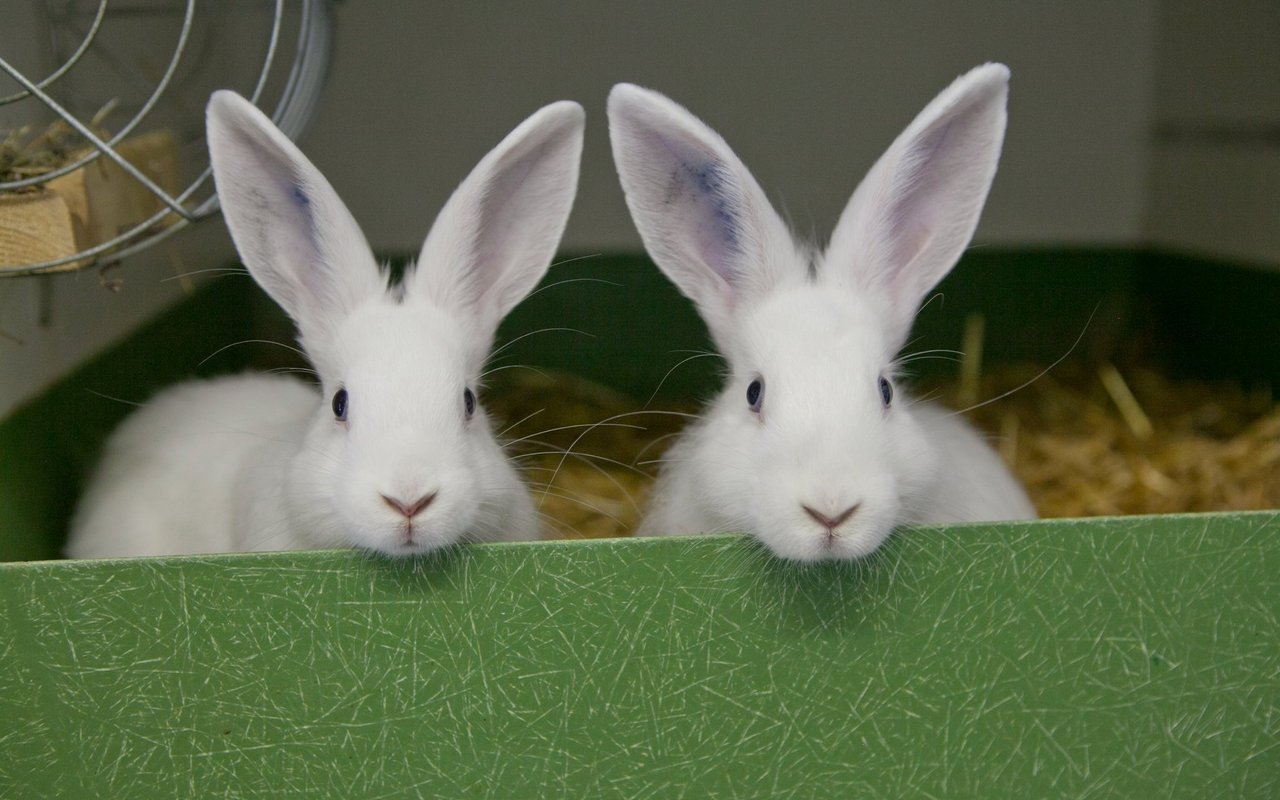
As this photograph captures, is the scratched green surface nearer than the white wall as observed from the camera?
Yes

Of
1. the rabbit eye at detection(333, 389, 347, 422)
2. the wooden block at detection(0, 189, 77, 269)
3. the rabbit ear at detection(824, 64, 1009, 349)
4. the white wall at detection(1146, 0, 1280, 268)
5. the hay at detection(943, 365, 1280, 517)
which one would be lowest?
the hay at detection(943, 365, 1280, 517)

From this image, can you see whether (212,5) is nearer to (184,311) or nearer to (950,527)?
(184,311)

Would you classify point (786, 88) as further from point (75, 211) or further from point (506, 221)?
point (75, 211)

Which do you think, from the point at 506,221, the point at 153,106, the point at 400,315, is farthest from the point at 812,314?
the point at 153,106

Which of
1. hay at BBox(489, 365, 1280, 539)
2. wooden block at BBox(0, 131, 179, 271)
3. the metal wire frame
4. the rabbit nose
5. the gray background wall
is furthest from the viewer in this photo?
the gray background wall

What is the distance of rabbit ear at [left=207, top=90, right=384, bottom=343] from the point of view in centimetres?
203

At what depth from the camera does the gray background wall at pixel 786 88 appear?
431 centimetres

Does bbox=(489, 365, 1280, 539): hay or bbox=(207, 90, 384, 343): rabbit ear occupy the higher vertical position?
bbox=(207, 90, 384, 343): rabbit ear

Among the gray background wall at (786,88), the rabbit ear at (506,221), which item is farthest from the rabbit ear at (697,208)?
the gray background wall at (786,88)

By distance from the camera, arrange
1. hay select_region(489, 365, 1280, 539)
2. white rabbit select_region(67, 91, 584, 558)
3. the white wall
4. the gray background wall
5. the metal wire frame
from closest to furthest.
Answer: white rabbit select_region(67, 91, 584, 558)
the metal wire frame
hay select_region(489, 365, 1280, 539)
the white wall
the gray background wall

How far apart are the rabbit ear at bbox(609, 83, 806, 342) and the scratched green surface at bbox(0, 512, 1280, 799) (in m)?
0.60

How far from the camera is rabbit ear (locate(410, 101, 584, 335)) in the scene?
206 cm

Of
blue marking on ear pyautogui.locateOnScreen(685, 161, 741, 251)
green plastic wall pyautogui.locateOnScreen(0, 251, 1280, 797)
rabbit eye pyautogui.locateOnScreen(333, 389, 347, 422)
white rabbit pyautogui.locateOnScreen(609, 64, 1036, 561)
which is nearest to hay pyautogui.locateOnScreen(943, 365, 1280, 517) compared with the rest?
white rabbit pyautogui.locateOnScreen(609, 64, 1036, 561)

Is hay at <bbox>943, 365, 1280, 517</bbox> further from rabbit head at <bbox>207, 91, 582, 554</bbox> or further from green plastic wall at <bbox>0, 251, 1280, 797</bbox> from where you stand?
rabbit head at <bbox>207, 91, 582, 554</bbox>
